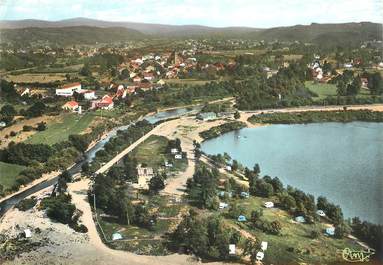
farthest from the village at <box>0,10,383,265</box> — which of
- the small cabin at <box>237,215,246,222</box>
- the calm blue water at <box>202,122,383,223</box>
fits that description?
the calm blue water at <box>202,122,383,223</box>

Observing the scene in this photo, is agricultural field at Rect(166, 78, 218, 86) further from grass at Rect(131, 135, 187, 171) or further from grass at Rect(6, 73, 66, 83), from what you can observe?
grass at Rect(131, 135, 187, 171)

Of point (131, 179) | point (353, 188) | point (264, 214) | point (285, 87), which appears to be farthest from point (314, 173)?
point (285, 87)

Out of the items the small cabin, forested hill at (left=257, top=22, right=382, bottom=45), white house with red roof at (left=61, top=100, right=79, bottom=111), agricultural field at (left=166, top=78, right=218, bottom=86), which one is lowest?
the small cabin

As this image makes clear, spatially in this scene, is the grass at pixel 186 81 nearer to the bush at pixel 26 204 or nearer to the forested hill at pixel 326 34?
the forested hill at pixel 326 34

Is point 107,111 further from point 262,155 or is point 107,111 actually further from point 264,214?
point 264,214

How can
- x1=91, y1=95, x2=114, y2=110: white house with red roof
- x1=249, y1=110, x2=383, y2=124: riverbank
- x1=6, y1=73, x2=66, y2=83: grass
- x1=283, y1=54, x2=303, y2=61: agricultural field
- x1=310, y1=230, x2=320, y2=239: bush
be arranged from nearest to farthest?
x1=310, y1=230, x2=320, y2=239: bush, x1=6, y1=73, x2=66, y2=83: grass, x1=91, y1=95, x2=114, y2=110: white house with red roof, x1=249, y1=110, x2=383, y2=124: riverbank, x1=283, y1=54, x2=303, y2=61: agricultural field

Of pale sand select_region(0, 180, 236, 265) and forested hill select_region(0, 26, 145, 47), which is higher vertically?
forested hill select_region(0, 26, 145, 47)

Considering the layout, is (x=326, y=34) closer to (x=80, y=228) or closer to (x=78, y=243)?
(x=80, y=228)

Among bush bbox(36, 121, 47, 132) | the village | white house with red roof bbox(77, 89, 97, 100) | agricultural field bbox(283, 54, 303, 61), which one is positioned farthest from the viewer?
agricultural field bbox(283, 54, 303, 61)
